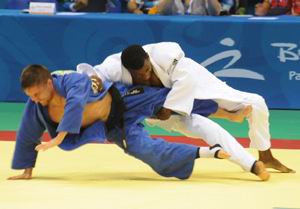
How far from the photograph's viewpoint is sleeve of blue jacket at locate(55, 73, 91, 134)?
455 cm

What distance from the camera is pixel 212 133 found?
493 cm

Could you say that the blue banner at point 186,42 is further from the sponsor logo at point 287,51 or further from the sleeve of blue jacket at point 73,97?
the sleeve of blue jacket at point 73,97

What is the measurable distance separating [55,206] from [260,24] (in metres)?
4.16

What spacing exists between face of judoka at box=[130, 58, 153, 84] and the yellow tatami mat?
0.65 metres

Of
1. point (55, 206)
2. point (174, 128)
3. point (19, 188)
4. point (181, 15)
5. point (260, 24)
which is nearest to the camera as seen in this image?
point (55, 206)

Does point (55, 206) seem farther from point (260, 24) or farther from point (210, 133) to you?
point (260, 24)

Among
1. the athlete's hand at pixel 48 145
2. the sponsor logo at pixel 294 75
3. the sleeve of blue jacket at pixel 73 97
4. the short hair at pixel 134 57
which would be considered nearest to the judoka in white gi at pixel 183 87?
the short hair at pixel 134 57

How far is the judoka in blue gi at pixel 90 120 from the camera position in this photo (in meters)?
4.57

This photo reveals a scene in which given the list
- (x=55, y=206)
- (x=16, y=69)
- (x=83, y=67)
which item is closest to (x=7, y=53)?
(x=16, y=69)

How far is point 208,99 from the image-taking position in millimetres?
5168

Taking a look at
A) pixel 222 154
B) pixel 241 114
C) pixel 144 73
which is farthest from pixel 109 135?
pixel 241 114

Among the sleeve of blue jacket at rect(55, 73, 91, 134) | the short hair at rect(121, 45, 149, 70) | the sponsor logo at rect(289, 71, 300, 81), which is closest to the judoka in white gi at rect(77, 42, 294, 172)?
the short hair at rect(121, 45, 149, 70)

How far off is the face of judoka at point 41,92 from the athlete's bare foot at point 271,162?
157 centimetres

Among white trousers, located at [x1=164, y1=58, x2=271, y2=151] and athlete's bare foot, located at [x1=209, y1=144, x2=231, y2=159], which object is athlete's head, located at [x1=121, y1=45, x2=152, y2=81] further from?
athlete's bare foot, located at [x1=209, y1=144, x2=231, y2=159]
